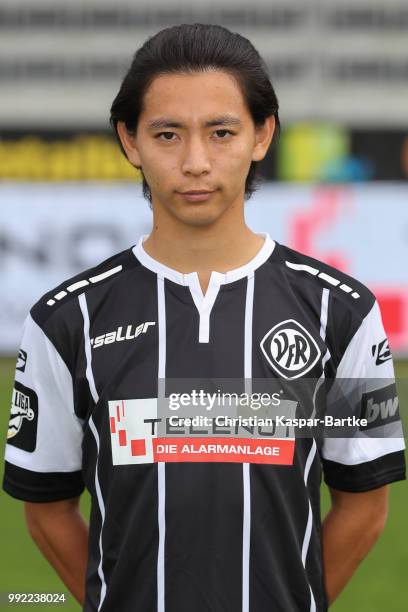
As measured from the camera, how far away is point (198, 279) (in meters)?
2.42

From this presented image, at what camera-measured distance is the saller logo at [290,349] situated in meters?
2.36

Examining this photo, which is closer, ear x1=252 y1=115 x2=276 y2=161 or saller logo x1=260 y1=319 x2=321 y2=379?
saller logo x1=260 y1=319 x2=321 y2=379

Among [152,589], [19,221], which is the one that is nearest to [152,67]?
[152,589]

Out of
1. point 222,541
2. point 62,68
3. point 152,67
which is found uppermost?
point 62,68

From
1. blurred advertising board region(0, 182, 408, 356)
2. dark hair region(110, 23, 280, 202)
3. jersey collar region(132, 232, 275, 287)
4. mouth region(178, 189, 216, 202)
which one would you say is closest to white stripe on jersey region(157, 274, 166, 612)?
jersey collar region(132, 232, 275, 287)

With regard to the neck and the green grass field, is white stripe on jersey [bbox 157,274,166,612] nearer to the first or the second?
the neck

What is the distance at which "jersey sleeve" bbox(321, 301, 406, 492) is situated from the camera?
2.41m

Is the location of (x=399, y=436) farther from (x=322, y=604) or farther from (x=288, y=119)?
(x=288, y=119)

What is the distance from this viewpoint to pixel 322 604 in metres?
2.44

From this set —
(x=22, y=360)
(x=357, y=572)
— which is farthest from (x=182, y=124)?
(x=357, y=572)

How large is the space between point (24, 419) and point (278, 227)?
11148mm

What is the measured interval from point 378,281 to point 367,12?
18.3 meters

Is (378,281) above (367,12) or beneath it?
beneath

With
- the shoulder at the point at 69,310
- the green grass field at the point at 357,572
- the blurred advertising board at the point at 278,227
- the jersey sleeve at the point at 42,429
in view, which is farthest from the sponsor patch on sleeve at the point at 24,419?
the blurred advertising board at the point at 278,227
